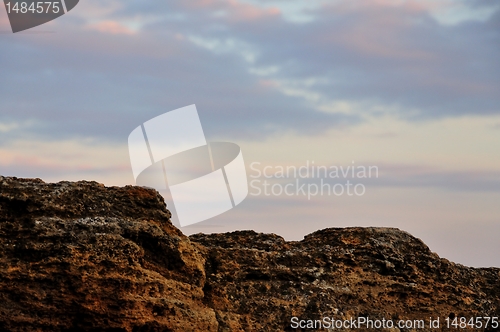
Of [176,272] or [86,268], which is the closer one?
[86,268]

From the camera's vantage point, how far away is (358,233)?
12617 millimetres

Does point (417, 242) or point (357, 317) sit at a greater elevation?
point (417, 242)

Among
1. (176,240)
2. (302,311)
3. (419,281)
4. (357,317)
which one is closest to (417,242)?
(419,281)

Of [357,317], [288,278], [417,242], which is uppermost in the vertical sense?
[417,242]

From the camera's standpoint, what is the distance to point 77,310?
9.39 meters

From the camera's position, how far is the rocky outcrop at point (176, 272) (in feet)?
30.6

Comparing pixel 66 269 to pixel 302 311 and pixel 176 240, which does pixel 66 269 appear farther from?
pixel 302 311

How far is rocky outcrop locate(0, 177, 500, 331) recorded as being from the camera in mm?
9328

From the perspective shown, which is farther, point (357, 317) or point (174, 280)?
point (357, 317)

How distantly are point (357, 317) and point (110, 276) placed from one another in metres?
4.46

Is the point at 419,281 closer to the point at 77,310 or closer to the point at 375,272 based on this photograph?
the point at 375,272

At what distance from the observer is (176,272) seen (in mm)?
10227

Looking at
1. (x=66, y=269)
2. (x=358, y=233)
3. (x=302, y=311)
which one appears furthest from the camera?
(x=358, y=233)

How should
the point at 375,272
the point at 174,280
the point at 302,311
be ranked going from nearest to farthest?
the point at 174,280, the point at 302,311, the point at 375,272
